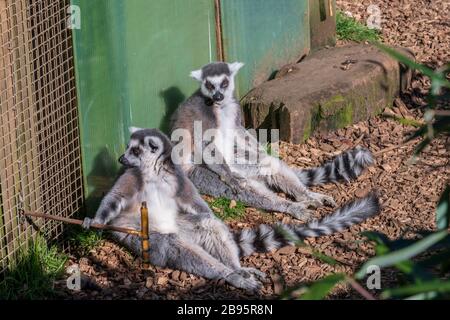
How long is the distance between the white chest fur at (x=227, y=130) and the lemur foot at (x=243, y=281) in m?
1.74

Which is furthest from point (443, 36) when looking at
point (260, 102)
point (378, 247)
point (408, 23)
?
point (378, 247)

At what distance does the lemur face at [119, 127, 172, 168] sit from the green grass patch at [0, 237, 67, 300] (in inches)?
31.1

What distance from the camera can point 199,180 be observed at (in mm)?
7055

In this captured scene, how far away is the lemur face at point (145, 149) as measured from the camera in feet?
20.0

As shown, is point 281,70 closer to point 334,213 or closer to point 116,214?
point 334,213

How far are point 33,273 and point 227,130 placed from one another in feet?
7.37

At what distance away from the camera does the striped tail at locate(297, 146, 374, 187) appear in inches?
283

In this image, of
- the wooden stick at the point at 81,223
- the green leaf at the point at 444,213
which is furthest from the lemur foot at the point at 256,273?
the green leaf at the point at 444,213

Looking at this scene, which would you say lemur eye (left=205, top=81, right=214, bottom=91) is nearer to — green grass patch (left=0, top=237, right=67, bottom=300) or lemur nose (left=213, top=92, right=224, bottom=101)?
lemur nose (left=213, top=92, right=224, bottom=101)

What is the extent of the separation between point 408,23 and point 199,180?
4195 millimetres

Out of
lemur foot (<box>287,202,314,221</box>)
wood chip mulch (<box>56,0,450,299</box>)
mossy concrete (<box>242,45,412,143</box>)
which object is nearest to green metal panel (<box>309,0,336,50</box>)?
mossy concrete (<box>242,45,412,143</box>)

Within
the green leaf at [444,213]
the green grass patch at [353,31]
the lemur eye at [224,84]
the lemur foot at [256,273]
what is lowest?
the lemur foot at [256,273]

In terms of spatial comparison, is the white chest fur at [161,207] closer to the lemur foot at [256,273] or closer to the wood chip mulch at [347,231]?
the wood chip mulch at [347,231]

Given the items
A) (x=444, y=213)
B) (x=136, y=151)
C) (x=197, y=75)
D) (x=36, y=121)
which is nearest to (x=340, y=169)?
(x=197, y=75)
